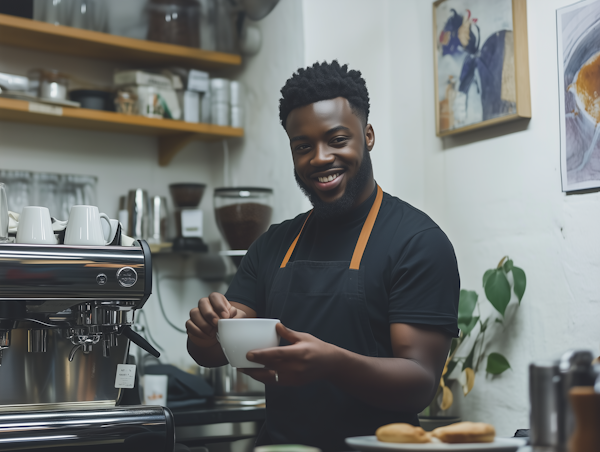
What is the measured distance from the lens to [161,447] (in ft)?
3.84

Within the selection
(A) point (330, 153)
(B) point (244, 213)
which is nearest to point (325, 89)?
(A) point (330, 153)

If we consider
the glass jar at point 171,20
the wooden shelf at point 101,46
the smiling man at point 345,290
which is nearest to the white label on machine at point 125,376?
the smiling man at point 345,290

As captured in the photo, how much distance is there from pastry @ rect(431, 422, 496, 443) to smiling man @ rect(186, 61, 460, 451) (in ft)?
0.76

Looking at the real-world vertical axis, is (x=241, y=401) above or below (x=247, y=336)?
below

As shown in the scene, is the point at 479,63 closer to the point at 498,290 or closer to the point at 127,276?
the point at 498,290

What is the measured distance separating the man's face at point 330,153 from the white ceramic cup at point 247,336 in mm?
418

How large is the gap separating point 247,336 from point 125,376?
0.64m

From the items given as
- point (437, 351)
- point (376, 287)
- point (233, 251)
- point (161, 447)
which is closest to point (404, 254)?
point (376, 287)

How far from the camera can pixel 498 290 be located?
1764 mm

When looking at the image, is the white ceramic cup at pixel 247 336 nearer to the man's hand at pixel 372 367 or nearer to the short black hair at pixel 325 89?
the man's hand at pixel 372 367

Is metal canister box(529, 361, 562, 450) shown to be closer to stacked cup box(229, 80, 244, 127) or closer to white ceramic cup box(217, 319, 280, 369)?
white ceramic cup box(217, 319, 280, 369)

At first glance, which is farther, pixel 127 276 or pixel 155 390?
pixel 155 390

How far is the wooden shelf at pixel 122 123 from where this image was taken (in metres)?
2.10

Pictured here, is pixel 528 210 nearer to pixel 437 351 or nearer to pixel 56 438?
pixel 437 351
